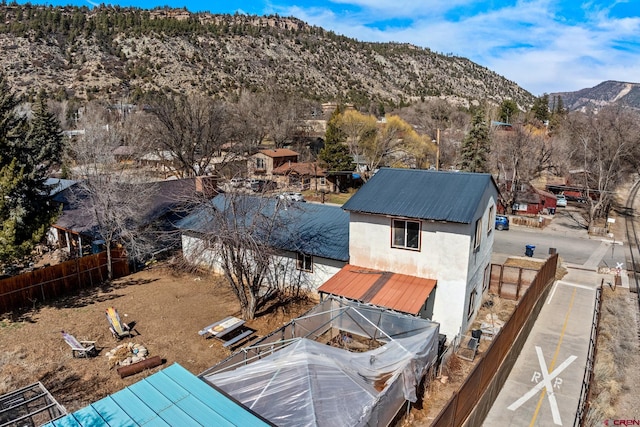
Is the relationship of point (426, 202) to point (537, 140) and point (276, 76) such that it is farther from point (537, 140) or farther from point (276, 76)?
point (276, 76)

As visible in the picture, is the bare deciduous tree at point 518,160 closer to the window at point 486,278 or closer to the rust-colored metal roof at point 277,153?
the window at point 486,278

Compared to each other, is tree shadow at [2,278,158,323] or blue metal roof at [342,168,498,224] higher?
blue metal roof at [342,168,498,224]

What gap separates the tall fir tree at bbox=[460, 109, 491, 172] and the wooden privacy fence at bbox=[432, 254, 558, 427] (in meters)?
32.3

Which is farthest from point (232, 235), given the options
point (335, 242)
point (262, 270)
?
point (335, 242)

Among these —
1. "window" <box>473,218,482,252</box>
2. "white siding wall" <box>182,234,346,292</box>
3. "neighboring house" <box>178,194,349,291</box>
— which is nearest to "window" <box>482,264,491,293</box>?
"window" <box>473,218,482,252</box>

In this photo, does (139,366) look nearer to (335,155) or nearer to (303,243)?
(303,243)

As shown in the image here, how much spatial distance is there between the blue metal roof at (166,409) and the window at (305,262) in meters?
12.5

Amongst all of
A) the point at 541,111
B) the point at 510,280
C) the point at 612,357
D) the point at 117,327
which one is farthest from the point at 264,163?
the point at 541,111

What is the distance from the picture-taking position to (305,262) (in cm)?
2077

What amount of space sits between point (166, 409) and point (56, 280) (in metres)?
17.3

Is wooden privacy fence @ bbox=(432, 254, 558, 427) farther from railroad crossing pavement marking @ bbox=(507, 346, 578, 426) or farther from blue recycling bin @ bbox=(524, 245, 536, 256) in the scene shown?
blue recycling bin @ bbox=(524, 245, 536, 256)

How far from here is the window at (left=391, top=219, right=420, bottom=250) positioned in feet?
55.6

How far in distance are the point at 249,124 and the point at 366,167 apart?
1996 centimetres

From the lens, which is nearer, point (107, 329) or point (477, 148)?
point (107, 329)
